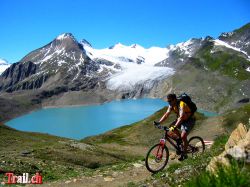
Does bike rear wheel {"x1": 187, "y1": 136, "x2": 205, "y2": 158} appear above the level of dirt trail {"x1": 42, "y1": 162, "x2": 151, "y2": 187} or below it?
above

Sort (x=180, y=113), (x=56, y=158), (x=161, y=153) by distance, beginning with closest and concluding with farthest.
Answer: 1. (x=180, y=113)
2. (x=161, y=153)
3. (x=56, y=158)

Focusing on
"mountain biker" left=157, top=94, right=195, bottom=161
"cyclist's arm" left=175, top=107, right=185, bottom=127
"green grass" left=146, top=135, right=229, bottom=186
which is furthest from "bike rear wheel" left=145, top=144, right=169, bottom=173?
"cyclist's arm" left=175, top=107, right=185, bottom=127

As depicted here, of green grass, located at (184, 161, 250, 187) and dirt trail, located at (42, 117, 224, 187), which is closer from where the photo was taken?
green grass, located at (184, 161, 250, 187)

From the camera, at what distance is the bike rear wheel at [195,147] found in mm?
18484

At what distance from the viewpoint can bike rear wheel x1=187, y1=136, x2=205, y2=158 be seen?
60.6ft

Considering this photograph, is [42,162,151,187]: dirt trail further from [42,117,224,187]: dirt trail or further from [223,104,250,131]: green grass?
[223,104,250,131]: green grass

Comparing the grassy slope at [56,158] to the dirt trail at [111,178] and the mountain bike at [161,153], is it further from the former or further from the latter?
the dirt trail at [111,178]

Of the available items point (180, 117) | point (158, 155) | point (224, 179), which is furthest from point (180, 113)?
point (224, 179)

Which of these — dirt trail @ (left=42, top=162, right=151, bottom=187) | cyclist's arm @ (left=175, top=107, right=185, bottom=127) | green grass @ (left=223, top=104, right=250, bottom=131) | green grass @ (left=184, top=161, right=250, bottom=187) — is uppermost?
green grass @ (left=223, top=104, right=250, bottom=131)

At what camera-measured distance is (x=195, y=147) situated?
18812 mm

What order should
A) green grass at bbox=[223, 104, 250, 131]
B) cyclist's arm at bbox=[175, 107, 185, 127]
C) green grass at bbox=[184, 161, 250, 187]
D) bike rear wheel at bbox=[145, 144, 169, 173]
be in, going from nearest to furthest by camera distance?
green grass at bbox=[184, 161, 250, 187]
cyclist's arm at bbox=[175, 107, 185, 127]
bike rear wheel at bbox=[145, 144, 169, 173]
green grass at bbox=[223, 104, 250, 131]

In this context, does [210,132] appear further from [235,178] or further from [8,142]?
[235,178]

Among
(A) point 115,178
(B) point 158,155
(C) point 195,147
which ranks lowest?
(A) point 115,178

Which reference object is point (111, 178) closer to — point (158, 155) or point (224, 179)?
point (158, 155)
